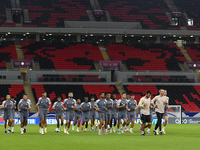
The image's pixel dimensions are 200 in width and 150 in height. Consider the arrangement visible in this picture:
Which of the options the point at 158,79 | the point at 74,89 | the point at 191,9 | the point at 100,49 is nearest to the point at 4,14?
the point at 100,49

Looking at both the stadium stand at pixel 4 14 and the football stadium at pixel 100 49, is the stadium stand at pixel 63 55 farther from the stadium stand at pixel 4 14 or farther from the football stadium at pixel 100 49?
the stadium stand at pixel 4 14

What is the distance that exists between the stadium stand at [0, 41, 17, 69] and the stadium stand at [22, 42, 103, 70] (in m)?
1.71

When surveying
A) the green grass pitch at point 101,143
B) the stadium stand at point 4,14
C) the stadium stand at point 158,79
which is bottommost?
the green grass pitch at point 101,143

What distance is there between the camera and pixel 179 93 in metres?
54.3

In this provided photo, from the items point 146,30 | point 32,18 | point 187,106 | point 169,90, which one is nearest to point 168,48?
point 146,30

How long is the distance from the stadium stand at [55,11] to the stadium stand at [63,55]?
3517 mm

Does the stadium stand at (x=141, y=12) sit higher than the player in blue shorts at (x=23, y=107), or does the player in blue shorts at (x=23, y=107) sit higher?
the stadium stand at (x=141, y=12)

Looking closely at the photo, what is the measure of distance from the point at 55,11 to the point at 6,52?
1059 cm

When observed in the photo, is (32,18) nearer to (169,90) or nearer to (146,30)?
(146,30)

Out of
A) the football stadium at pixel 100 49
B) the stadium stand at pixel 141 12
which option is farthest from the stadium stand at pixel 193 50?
the stadium stand at pixel 141 12

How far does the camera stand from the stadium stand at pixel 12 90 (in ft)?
163

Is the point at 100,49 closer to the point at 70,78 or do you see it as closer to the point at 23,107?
the point at 70,78

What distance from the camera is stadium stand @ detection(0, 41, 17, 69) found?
57.2 meters

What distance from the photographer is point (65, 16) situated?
208 feet
